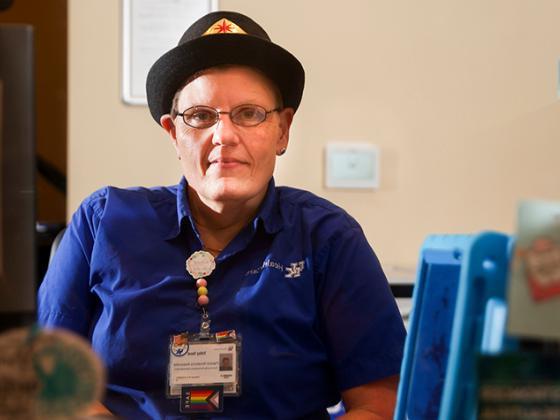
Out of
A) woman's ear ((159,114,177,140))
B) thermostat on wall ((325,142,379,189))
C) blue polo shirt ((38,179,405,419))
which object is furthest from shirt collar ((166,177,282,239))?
thermostat on wall ((325,142,379,189))

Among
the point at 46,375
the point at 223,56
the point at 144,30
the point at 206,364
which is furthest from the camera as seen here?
the point at 144,30

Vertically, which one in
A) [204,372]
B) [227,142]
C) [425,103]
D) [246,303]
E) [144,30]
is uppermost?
[144,30]

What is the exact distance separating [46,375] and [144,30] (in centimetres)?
168

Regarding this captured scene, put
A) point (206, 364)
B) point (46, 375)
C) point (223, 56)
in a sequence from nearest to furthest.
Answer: point (46, 375) < point (206, 364) < point (223, 56)

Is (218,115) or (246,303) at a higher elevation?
(218,115)

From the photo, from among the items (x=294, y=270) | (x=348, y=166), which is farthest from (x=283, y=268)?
(x=348, y=166)

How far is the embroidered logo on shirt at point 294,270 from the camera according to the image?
1244mm

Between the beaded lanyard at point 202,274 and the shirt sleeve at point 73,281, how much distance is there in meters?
0.20

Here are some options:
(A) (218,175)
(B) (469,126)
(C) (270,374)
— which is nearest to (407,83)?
(B) (469,126)

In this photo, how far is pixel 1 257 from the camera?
1.85 ft

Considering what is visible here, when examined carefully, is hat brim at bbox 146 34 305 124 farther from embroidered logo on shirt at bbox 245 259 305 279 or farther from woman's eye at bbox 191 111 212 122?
embroidered logo on shirt at bbox 245 259 305 279

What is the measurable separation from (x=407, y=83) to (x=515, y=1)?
405mm

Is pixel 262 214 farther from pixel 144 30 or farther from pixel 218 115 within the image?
pixel 144 30

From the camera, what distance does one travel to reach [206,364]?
1.15m
